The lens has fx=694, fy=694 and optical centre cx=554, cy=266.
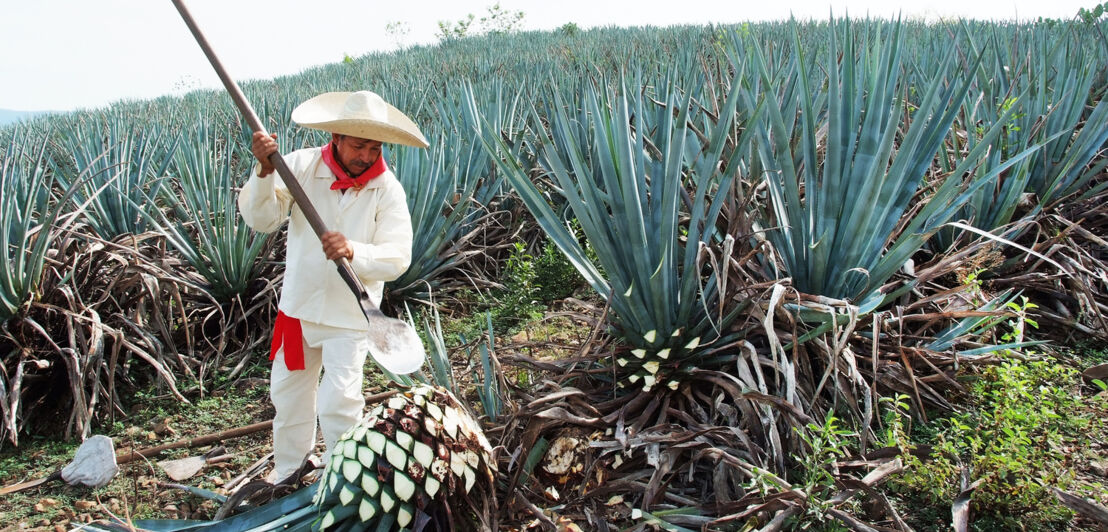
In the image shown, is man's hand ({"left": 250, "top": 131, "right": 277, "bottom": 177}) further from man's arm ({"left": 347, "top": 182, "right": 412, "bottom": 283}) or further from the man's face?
man's arm ({"left": 347, "top": 182, "right": 412, "bottom": 283})

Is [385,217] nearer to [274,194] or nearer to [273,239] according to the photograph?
[274,194]

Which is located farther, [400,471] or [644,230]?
[644,230]

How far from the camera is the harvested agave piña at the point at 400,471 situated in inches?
68.4

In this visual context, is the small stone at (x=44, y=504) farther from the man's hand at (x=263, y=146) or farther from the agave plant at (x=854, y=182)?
the agave plant at (x=854, y=182)

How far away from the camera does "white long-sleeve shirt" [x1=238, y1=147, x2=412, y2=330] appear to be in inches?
85.4

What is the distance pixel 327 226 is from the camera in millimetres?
2203

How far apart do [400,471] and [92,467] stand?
1.38 metres

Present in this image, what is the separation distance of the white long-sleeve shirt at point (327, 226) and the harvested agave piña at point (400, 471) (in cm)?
46

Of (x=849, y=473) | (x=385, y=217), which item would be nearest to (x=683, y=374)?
(x=849, y=473)

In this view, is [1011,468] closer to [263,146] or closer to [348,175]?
[348,175]

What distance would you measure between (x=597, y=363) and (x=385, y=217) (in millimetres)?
915

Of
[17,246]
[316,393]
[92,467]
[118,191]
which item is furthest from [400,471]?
[118,191]

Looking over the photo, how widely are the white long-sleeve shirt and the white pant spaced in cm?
7

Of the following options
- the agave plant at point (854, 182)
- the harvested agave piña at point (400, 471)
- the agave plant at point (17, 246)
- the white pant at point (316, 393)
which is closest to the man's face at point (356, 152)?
the white pant at point (316, 393)
